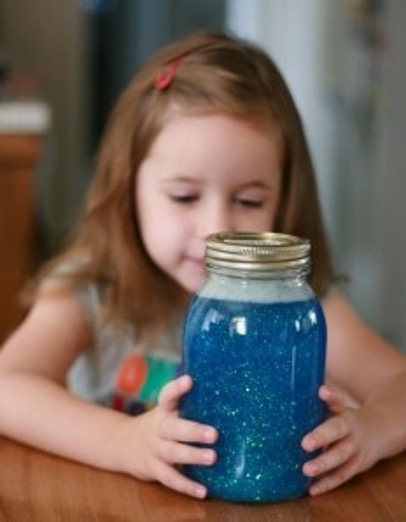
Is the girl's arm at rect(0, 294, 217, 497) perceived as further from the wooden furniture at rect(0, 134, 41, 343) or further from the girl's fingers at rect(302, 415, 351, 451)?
the wooden furniture at rect(0, 134, 41, 343)

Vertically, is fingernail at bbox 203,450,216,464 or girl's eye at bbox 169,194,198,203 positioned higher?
girl's eye at bbox 169,194,198,203

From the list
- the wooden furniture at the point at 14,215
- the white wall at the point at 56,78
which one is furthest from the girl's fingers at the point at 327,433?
the white wall at the point at 56,78

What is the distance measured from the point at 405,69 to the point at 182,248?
7.31 ft

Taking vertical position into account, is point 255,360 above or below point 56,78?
above

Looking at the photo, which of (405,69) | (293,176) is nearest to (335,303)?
(293,176)

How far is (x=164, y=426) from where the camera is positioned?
795mm

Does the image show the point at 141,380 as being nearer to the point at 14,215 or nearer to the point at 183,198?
the point at 183,198

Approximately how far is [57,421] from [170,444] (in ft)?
0.55

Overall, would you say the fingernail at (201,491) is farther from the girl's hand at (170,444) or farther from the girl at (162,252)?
the girl at (162,252)

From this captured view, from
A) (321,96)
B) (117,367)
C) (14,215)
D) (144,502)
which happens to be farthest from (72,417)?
(321,96)

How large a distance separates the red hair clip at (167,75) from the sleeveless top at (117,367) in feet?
0.76

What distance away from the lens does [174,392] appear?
78 centimetres

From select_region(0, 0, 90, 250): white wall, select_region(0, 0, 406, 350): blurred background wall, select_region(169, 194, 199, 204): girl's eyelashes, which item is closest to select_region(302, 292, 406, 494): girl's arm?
select_region(169, 194, 199, 204): girl's eyelashes

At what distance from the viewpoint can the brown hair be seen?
114cm
